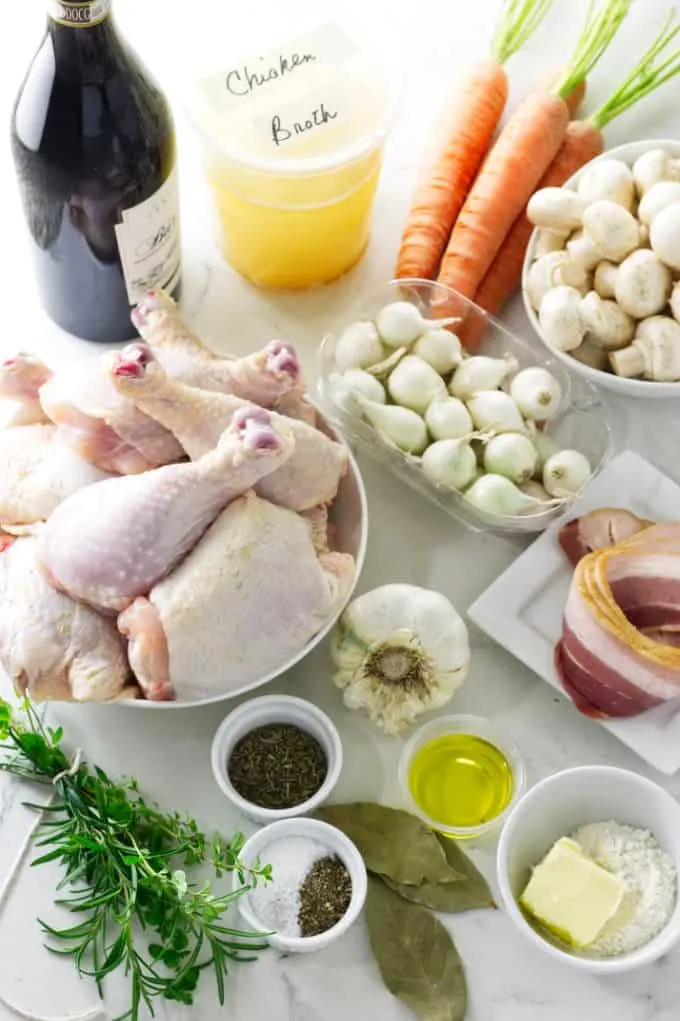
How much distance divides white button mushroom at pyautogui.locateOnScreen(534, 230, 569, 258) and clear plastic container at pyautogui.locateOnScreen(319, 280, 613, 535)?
10 cm

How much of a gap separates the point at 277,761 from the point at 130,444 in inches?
12.5

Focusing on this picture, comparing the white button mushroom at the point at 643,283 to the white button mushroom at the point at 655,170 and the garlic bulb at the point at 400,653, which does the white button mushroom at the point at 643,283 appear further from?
the garlic bulb at the point at 400,653

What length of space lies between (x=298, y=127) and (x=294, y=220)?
107 millimetres

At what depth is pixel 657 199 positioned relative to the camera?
143 centimetres

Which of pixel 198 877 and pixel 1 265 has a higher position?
pixel 1 265

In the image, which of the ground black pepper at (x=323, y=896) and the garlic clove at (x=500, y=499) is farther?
the garlic clove at (x=500, y=499)

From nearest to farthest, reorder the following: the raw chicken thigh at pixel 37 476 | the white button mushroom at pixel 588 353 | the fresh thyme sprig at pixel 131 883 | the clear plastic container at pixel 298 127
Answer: the fresh thyme sprig at pixel 131 883 → the raw chicken thigh at pixel 37 476 → the clear plastic container at pixel 298 127 → the white button mushroom at pixel 588 353

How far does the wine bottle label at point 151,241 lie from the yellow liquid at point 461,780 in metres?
0.54

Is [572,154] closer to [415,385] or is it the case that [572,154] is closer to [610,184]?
[610,184]

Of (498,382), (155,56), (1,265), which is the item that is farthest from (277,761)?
(155,56)

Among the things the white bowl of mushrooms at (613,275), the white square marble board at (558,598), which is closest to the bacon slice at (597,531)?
the white square marble board at (558,598)

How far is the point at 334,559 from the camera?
1.26 metres

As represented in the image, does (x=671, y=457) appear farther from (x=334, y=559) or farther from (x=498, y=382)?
(x=334, y=559)

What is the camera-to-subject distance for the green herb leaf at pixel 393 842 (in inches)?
48.8
